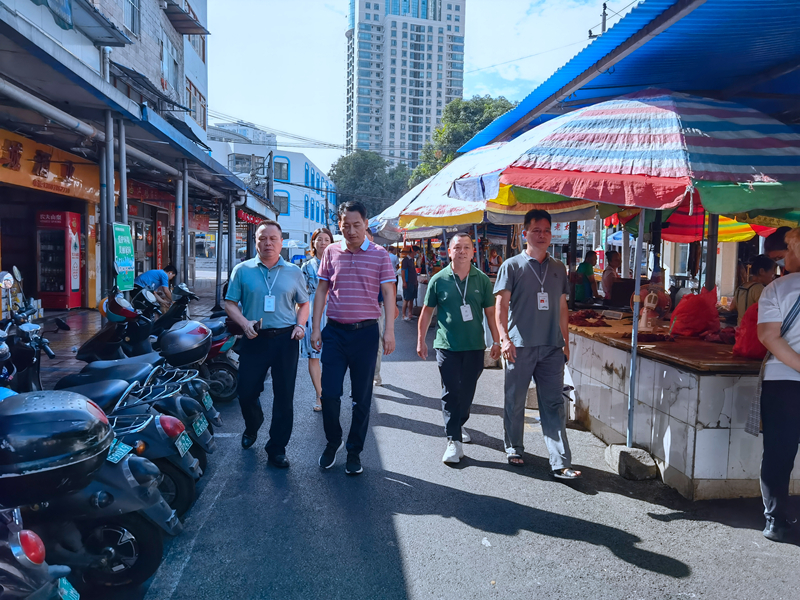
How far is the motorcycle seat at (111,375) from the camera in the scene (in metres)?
3.86

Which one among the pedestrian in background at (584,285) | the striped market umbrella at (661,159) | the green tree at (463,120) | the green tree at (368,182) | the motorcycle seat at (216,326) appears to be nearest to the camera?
the striped market umbrella at (661,159)

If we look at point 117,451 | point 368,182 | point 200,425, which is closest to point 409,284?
point 200,425

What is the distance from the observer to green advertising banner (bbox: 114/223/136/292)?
761 cm

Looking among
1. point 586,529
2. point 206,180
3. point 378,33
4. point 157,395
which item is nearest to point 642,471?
point 586,529

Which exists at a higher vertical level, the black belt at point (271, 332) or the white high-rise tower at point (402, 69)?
the white high-rise tower at point (402, 69)

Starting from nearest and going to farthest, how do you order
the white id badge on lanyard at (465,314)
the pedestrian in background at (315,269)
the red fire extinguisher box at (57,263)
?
the white id badge on lanyard at (465,314), the pedestrian in background at (315,269), the red fire extinguisher box at (57,263)

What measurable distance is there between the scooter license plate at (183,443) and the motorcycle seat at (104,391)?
Answer: 1.45 feet

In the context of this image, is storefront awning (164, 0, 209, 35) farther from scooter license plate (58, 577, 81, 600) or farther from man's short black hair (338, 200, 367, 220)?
scooter license plate (58, 577, 81, 600)

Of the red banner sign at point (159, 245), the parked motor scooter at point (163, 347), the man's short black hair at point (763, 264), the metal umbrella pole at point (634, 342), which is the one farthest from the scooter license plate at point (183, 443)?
the red banner sign at point (159, 245)

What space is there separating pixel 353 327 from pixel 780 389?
2.81 metres

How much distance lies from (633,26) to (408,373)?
5285mm

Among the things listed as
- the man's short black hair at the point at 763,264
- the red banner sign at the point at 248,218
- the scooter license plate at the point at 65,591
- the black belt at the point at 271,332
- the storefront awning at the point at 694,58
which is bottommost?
the scooter license plate at the point at 65,591

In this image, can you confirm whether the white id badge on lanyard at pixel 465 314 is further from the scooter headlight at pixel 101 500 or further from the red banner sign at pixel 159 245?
the red banner sign at pixel 159 245

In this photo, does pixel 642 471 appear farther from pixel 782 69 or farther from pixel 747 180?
pixel 782 69
